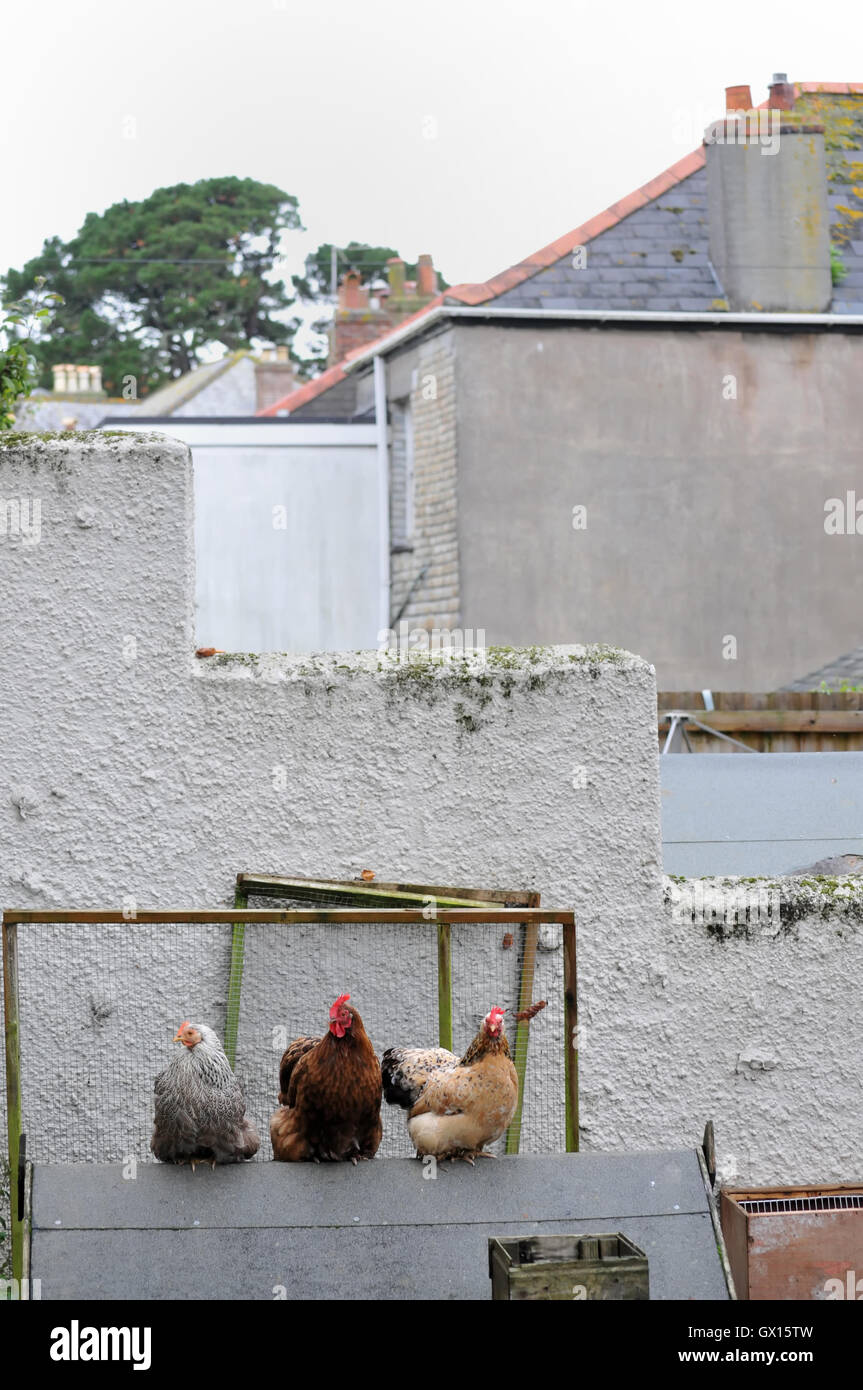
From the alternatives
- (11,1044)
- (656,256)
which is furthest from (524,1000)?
(656,256)

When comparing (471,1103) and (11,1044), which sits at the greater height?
(11,1044)

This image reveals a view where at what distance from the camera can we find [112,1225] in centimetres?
393

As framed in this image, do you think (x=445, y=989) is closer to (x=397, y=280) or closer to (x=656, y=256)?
(x=656, y=256)

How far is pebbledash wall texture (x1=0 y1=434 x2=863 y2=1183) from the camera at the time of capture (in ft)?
15.9

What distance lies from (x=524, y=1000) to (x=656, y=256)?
12.6m

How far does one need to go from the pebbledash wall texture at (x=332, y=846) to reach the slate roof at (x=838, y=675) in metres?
8.67

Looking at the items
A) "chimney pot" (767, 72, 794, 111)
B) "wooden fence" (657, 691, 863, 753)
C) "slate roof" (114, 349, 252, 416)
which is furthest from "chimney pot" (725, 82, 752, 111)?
"slate roof" (114, 349, 252, 416)

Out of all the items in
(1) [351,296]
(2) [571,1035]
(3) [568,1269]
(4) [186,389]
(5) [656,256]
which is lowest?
(3) [568,1269]

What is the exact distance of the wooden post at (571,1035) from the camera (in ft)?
14.8

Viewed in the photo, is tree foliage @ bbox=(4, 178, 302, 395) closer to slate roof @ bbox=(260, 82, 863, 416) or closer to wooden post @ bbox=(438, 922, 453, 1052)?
slate roof @ bbox=(260, 82, 863, 416)

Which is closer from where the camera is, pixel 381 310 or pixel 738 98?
pixel 738 98

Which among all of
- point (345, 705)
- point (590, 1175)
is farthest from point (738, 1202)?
point (345, 705)

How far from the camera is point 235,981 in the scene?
4.84m
